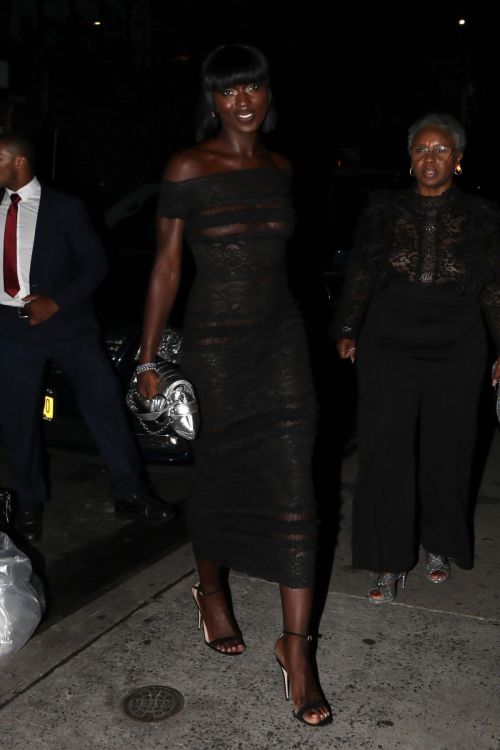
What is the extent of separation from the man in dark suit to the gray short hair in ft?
5.42

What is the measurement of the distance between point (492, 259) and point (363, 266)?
49cm

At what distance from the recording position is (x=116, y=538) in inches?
182

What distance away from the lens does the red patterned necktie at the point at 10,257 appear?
4359 mm

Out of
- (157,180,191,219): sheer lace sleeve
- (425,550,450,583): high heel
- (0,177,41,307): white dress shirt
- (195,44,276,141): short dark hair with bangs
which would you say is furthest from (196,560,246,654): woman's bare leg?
(0,177,41,307): white dress shirt

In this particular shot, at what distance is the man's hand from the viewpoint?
429 centimetres

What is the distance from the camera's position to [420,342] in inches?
145

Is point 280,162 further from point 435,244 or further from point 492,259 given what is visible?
point 492,259

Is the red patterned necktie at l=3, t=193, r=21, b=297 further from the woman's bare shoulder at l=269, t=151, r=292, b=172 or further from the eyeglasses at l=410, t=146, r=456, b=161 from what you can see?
→ the eyeglasses at l=410, t=146, r=456, b=161

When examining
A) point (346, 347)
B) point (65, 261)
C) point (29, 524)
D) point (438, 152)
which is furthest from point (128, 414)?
point (438, 152)

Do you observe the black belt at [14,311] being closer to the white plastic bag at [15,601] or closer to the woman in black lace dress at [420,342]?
the white plastic bag at [15,601]

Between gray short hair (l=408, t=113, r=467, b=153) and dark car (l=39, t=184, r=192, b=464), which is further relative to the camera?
dark car (l=39, t=184, r=192, b=464)

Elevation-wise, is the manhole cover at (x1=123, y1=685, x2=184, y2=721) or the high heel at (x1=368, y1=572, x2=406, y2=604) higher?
the manhole cover at (x1=123, y1=685, x2=184, y2=721)

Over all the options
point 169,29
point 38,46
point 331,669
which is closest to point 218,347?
point 331,669

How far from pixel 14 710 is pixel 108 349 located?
7.25ft
